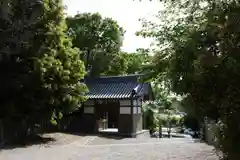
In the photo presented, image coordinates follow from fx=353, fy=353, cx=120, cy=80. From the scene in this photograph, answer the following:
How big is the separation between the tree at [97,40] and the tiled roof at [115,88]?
7.04m

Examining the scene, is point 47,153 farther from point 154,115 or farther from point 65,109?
point 154,115

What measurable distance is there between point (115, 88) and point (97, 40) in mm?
10887

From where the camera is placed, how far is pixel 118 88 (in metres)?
23.9

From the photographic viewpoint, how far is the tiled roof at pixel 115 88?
75.4ft

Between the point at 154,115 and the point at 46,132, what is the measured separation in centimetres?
1180

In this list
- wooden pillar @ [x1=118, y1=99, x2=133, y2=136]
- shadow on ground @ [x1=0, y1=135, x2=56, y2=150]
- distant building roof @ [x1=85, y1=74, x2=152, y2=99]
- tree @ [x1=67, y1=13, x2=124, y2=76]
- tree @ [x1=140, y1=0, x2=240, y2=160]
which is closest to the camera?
tree @ [x1=140, y1=0, x2=240, y2=160]

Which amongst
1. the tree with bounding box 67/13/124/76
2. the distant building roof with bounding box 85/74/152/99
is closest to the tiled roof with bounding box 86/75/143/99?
the distant building roof with bounding box 85/74/152/99

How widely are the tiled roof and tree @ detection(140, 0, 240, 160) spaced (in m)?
14.5

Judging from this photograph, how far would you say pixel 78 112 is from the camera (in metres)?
24.5

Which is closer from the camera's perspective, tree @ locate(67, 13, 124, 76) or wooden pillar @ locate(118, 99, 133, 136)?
wooden pillar @ locate(118, 99, 133, 136)

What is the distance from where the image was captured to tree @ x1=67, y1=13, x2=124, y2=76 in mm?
32891

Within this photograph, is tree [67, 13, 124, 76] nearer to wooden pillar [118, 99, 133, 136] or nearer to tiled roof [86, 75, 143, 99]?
tiled roof [86, 75, 143, 99]

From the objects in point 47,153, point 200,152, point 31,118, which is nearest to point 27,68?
point 31,118

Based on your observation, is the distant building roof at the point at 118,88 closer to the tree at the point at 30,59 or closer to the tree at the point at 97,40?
the tree at the point at 30,59
